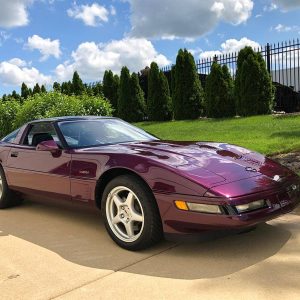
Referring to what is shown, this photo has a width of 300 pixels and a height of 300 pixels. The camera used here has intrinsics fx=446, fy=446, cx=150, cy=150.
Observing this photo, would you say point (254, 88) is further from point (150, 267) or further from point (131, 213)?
point (150, 267)

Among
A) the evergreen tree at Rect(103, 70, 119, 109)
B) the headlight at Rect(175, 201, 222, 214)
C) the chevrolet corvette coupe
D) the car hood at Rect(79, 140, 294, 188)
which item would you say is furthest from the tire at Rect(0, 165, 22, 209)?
the evergreen tree at Rect(103, 70, 119, 109)

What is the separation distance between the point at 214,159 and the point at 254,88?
11839 mm

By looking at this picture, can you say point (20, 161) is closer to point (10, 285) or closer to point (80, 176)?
point (80, 176)

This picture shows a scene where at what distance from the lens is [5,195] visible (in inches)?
233

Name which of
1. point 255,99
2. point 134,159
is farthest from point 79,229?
point 255,99

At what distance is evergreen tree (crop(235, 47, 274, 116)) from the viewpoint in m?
15.4

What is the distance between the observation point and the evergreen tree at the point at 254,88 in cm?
1538

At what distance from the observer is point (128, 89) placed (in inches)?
794

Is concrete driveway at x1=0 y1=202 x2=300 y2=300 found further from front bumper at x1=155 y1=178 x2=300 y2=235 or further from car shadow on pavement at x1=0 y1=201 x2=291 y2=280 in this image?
front bumper at x1=155 y1=178 x2=300 y2=235

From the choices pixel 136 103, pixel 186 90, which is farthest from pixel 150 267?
pixel 136 103

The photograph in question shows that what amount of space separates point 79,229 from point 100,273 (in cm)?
132

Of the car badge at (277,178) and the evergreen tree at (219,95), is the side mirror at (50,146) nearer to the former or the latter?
the car badge at (277,178)

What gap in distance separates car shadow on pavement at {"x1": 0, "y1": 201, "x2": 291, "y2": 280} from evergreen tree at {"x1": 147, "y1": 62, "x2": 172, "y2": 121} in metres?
13.8

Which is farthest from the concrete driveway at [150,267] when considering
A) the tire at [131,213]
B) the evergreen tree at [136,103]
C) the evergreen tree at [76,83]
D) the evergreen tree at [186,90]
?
the evergreen tree at [76,83]
